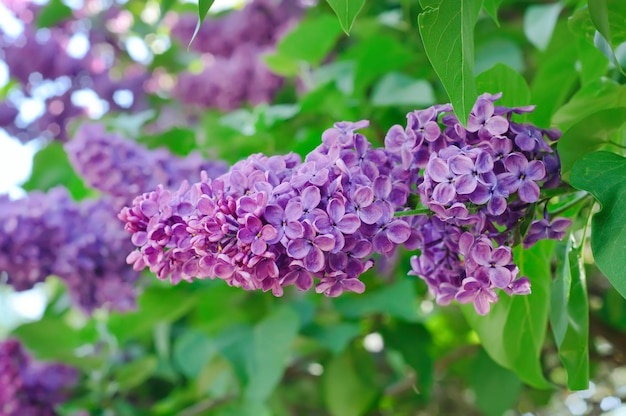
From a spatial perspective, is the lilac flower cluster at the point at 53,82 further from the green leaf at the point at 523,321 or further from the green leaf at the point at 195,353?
the green leaf at the point at 523,321

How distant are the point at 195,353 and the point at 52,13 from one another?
3.79 feet

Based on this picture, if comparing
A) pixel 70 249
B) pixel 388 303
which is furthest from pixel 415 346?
pixel 70 249

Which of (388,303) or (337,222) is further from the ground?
(337,222)

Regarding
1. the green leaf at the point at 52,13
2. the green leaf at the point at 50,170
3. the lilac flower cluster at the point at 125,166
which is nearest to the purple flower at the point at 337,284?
the lilac flower cluster at the point at 125,166

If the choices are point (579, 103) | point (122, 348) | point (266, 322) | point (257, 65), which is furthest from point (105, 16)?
point (579, 103)

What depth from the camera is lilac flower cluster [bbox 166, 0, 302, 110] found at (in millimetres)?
1844

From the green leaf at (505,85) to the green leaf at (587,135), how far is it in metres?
0.09

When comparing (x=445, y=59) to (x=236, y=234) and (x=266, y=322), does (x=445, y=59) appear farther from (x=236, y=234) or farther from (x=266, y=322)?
(x=266, y=322)

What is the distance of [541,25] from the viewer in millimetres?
1162

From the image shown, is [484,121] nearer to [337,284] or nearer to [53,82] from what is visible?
[337,284]

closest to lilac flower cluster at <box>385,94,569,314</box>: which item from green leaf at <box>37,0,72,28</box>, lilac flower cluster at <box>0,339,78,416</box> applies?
lilac flower cluster at <box>0,339,78,416</box>

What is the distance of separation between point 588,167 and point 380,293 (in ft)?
2.78

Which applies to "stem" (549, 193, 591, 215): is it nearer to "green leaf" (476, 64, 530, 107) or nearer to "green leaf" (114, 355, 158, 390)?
"green leaf" (476, 64, 530, 107)

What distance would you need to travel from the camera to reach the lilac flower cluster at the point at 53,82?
2.09 meters
